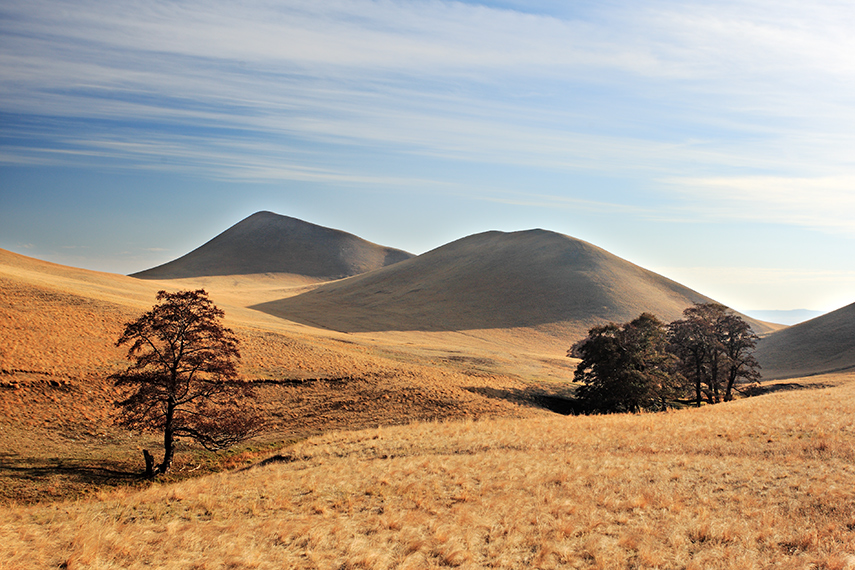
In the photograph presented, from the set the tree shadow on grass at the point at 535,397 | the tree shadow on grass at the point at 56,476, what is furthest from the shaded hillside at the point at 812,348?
the tree shadow on grass at the point at 56,476

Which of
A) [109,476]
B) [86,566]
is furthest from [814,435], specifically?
[109,476]

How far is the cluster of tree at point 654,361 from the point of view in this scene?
35906 mm

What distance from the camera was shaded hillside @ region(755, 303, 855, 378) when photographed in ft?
242

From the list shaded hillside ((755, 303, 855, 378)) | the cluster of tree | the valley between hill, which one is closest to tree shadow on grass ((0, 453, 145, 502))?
the valley between hill

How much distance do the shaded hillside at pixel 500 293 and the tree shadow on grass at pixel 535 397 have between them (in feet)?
128

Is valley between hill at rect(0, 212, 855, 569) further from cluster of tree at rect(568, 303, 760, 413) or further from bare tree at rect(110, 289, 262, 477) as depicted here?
cluster of tree at rect(568, 303, 760, 413)

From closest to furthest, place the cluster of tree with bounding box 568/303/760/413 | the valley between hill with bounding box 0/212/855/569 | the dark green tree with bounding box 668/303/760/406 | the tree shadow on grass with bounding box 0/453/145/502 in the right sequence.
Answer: the valley between hill with bounding box 0/212/855/569, the tree shadow on grass with bounding box 0/453/145/502, the cluster of tree with bounding box 568/303/760/413, the dark green tree with bounding box 668/303/760/406

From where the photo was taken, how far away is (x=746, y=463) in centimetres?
1401

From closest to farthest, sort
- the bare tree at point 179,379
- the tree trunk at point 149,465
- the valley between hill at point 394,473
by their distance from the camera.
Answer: the valley between hill at point 394,473 → the tree trunk at point 149,465 → the bare tree at point 179,379

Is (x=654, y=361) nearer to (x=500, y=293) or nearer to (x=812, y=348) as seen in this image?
(x=812, y=348)

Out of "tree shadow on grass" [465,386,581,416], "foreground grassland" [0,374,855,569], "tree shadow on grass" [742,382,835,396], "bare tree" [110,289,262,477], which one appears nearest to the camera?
"foreground grassland" [0,374,855,569]

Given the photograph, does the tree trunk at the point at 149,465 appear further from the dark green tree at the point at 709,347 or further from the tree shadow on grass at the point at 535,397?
the dark green tree at the point at 709,347

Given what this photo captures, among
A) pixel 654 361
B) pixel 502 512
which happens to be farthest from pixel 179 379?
pixel 654 361

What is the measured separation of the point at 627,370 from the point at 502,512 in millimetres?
28664
